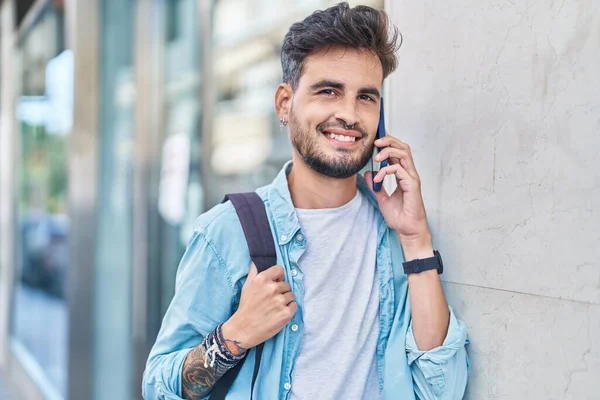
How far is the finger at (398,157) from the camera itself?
1889 millimetres

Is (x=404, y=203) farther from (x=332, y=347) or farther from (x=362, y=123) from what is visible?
(x=332, y=347)

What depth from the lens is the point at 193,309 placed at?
191 cm

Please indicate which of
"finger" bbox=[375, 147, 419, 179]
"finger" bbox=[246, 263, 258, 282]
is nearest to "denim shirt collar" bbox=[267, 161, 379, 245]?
"finger" bbox=[246, 263, 258, 282]

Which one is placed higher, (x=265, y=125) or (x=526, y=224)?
(x=265, y=125)

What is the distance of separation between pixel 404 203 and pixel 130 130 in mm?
4076

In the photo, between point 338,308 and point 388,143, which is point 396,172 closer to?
point 388,143

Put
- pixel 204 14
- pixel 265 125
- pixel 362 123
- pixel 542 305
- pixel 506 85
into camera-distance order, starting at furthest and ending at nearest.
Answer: pixel 204 14
pixel 265 125
pixel 362 123
pixel 506 85
pixel 542 305

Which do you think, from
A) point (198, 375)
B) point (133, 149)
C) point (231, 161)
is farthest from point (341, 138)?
point (133, 149)

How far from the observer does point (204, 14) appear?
4426mm

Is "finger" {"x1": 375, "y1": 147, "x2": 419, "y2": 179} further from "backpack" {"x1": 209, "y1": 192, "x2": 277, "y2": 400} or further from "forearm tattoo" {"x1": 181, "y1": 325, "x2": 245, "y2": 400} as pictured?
"forearm tattoo" {"x1": 181, "y1": 325, "x2": 245, "y2": 400}

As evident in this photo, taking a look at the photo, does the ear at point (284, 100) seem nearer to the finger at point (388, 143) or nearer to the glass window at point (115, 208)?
the finger at point (388, 143)

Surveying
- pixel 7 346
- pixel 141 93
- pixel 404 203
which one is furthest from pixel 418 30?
pixel 7 346

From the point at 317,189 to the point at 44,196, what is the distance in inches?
250

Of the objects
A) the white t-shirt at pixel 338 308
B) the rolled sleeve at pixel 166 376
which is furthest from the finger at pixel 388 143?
the rolled sleeve at pixel 166 376
